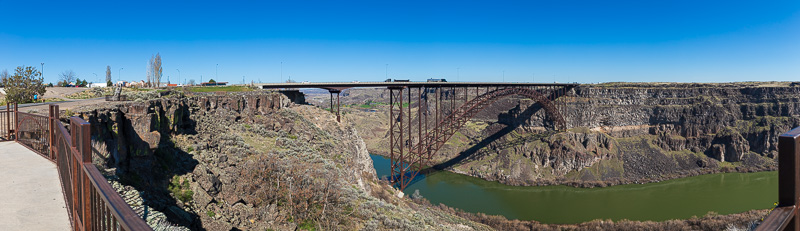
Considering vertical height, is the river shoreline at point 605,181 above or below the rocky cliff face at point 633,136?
below

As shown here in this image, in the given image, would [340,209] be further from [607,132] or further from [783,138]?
[607,132]

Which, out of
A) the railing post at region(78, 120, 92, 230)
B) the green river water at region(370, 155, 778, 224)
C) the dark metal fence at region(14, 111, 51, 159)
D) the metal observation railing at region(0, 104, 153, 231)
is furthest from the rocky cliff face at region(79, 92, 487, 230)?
the green river water at region(370, 155, 778, 224)

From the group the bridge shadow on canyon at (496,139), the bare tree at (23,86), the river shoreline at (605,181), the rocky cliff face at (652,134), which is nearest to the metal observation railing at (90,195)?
the bare tree at (23,86)

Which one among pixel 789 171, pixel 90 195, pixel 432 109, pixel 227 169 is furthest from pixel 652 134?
pixel 90 195

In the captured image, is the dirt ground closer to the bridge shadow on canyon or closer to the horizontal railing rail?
the horizontal railing rail

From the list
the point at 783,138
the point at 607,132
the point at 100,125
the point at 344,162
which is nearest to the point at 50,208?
the point at 100,125

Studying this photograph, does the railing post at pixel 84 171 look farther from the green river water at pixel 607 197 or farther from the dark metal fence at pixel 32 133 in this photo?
the green river water at pixel 607 197
